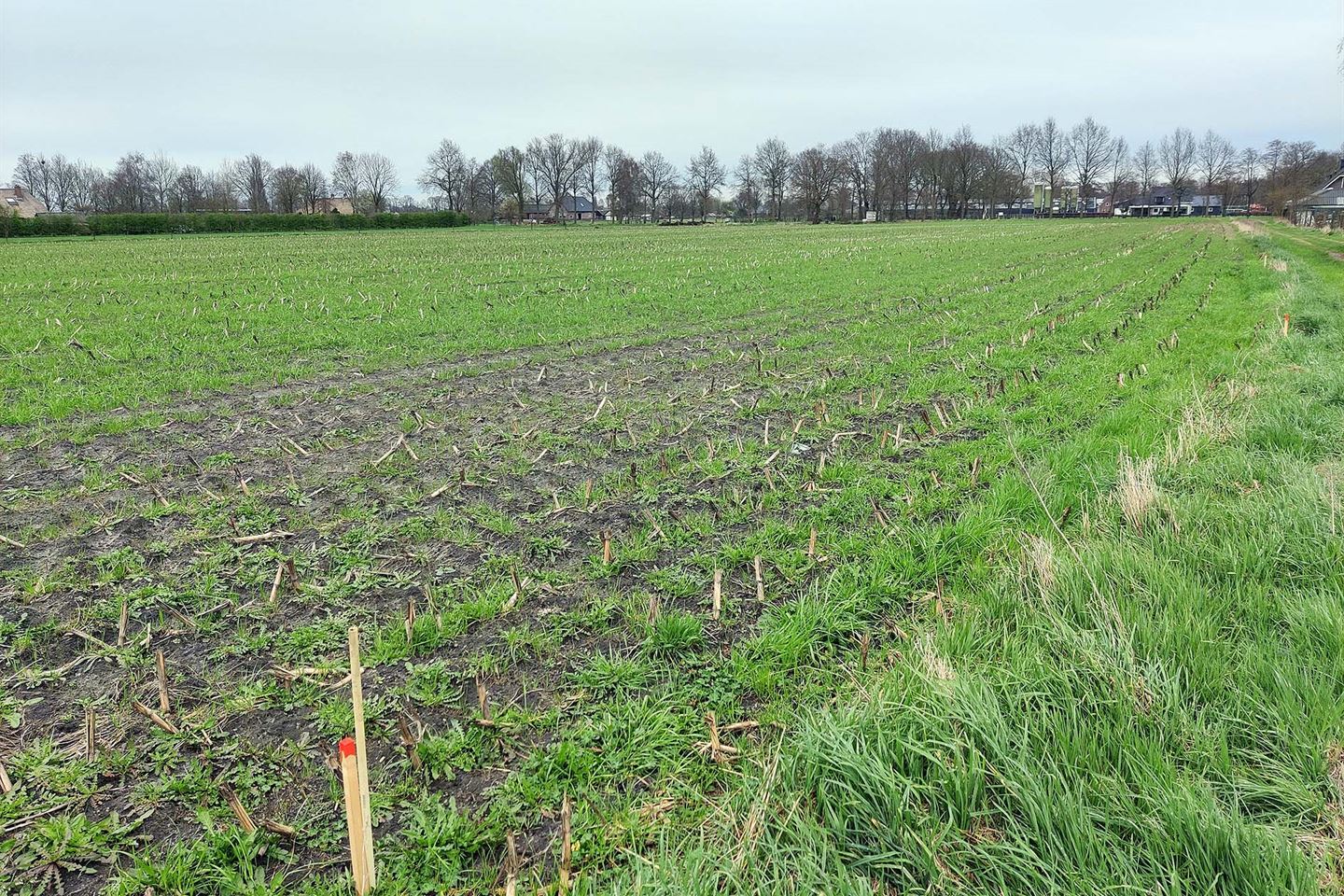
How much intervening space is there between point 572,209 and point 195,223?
80.1m

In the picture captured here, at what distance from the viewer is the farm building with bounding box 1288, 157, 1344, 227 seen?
2426 inches

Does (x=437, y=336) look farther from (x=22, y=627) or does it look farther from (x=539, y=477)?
(x=22, y=627)

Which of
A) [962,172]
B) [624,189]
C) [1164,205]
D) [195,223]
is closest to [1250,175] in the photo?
[1164,205]

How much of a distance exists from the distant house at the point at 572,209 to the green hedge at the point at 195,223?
3821cm

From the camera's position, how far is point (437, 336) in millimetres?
12930

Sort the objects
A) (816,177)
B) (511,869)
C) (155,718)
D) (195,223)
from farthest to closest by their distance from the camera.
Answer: (816,177) < (195,223) < (155,718) < (511,869)

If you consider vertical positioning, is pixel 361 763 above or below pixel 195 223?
below

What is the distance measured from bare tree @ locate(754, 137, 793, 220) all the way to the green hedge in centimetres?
6112

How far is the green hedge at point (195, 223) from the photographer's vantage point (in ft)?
166

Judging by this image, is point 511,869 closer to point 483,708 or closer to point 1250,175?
point 483,708

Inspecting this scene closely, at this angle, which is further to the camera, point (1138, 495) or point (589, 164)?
point (589, 164)

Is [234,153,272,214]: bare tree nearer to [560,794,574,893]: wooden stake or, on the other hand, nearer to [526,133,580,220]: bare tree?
[526,133,580,220]: bare tree

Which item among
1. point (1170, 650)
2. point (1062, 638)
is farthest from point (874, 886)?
point (1170, 650)

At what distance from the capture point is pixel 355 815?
2.24 m
